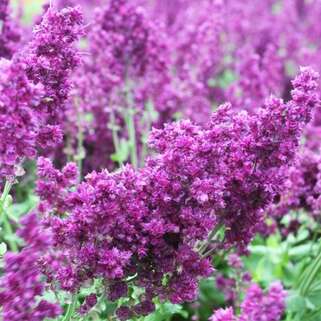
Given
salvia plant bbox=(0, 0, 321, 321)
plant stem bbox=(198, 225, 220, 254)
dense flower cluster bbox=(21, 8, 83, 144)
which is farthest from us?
plant stem bbox=(198, 225, 220, 254)

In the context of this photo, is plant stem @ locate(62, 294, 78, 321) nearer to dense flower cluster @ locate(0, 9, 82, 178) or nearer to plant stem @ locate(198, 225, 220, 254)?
dense flower cluster @ locate(0, 9, 82, 178)

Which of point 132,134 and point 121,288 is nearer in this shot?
point 121,288

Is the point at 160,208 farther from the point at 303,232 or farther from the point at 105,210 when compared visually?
the point at 303,232

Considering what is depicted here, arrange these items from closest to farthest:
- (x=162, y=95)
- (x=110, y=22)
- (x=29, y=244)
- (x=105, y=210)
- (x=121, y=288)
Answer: (x=29, y=244) < (x=105, y=210) < (x=121, y=288) < (x=110, y=22) < (x=162, y=95)

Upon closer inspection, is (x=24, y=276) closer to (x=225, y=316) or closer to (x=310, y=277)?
(x=225, y=316)

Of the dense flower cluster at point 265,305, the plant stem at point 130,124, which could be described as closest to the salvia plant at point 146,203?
the dense flower cluster at point 265,305

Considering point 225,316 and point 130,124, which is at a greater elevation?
point 130,124

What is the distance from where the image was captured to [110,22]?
4.48 meters

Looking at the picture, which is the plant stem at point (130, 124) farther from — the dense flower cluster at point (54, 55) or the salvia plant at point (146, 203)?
the dense flower cluster at point (54, 55)

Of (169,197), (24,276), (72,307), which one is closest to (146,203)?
(169,197)

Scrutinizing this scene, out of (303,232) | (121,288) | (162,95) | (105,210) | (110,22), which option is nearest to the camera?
(105,210)

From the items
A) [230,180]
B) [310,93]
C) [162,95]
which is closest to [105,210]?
[230,180]

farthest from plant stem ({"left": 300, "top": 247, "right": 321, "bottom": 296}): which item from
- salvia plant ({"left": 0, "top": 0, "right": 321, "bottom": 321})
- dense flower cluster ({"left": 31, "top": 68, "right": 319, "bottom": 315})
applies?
dense flower cluster ({"left": 31, "top": 68, "right": 319, "bottom": 315})

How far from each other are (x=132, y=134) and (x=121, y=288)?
2111 mm
